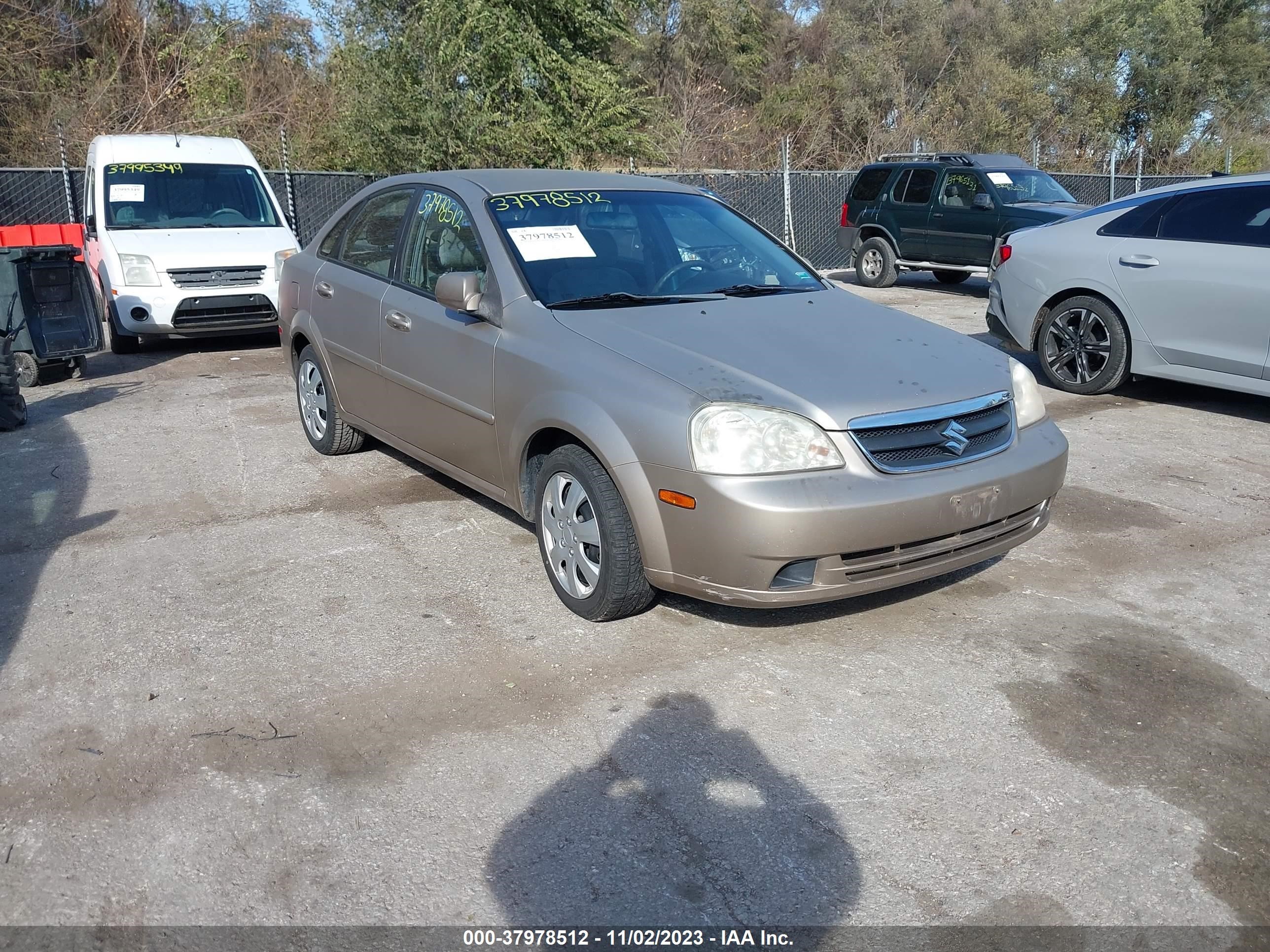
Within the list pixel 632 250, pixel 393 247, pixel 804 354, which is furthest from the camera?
pixel 393 247

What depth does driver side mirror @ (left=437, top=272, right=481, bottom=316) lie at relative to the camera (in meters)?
4.75

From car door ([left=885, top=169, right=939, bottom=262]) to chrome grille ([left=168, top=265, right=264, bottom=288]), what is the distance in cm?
895

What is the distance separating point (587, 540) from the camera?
428cm

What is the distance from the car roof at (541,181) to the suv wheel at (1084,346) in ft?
12.6

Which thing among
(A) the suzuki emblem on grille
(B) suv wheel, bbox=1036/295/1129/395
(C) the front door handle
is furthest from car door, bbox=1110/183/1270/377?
(A) the suzuki emblem on grille

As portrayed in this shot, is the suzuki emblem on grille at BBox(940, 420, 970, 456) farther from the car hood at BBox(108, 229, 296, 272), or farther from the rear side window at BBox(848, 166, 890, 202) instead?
the rear side window at BBox(848, 166, 890, 202)

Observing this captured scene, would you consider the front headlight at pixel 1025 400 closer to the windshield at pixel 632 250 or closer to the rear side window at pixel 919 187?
the windshield at pixel 632 250

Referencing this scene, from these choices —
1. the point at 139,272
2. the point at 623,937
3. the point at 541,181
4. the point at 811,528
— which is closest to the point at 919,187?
the point at 139,272

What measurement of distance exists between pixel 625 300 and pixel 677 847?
250 cm

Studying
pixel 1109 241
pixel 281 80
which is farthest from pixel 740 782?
pixel 281 80

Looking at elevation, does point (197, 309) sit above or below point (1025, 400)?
below

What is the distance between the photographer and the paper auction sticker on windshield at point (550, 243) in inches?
193

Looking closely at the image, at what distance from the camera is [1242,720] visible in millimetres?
3658

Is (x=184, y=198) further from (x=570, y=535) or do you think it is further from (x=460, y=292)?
(x=570, y=535)
